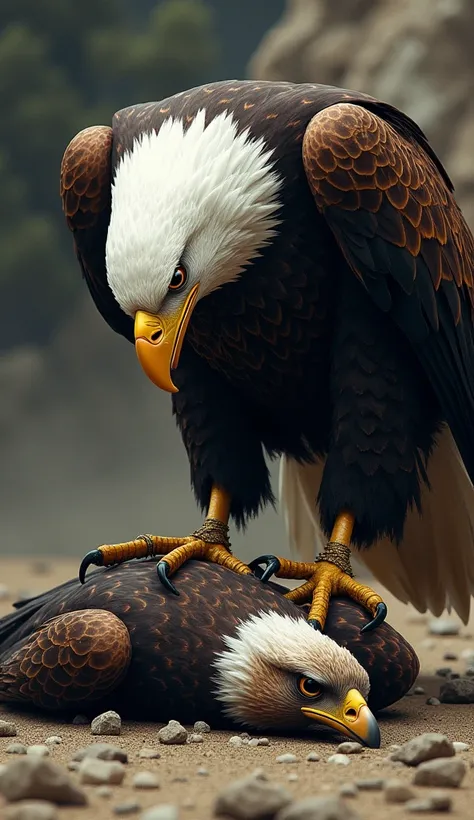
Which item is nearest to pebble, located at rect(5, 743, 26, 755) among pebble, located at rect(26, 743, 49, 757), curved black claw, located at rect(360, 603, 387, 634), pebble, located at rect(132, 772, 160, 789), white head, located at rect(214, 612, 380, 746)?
pebble, located at rect(26, 743, 49, 757)

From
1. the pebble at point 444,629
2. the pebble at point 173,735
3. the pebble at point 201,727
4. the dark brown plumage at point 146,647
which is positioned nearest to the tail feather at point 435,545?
the dark brown plumage at point 146,647

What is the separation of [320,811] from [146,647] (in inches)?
57.3

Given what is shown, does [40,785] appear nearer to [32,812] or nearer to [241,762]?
[32,812]

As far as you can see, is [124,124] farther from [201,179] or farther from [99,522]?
[99,522]

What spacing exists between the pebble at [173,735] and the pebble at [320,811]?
3.49 feet

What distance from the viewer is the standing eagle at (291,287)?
11.6 feet

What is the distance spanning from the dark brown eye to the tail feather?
1.32m

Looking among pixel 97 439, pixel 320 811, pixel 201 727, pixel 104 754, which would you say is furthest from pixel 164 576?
pixel 97 439

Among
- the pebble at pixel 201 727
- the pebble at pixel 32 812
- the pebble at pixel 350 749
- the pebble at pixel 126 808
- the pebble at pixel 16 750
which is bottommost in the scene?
the pebble at pixel 126 808

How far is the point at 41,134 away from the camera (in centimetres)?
1595

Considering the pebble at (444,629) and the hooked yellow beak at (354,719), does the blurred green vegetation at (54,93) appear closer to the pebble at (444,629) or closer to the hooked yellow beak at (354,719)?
the pebble at (444,629)

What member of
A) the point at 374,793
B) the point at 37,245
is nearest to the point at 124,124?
the point at 374,793

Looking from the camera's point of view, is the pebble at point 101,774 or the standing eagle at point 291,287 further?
the standing eagle at point 291,287

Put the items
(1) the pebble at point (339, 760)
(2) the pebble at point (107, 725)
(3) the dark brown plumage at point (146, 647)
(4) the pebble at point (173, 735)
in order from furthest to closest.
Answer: (3) the dark brown plumage at point (146, 647) → (2) the pebble at point (107, 725) → (4) the pebble at point (173, 735) → (1) the pebble at point (339, 760)
